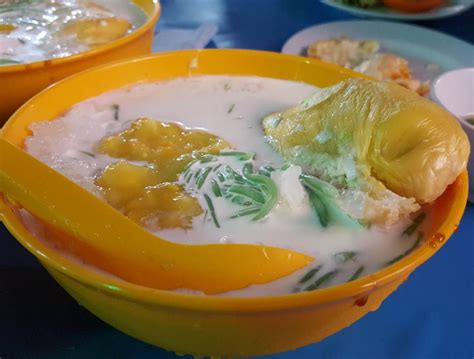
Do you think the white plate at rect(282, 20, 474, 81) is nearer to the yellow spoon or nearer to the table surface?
the table surface

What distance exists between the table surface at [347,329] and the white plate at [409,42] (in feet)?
1.82

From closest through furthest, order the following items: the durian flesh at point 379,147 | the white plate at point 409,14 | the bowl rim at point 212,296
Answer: the bowl rim at point 212,296, the durian flesh at point 379,147, the white plate at point 409,14

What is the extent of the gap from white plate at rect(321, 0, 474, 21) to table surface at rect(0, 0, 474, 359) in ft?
2.63

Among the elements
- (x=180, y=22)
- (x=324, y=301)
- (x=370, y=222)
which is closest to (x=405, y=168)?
(x=370, y=222)

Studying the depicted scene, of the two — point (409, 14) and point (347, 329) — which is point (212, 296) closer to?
point (347, 329)

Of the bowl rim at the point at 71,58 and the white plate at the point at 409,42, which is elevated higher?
the bowl rim at the point at 71,58

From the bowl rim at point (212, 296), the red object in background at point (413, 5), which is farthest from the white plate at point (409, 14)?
the bowl rim at point (212, 296)

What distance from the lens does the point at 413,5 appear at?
1.47 metres

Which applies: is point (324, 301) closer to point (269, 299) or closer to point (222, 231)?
point (269, 299)

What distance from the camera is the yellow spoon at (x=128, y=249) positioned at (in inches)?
19.2

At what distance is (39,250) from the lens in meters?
0.46

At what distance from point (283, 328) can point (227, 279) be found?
0.07m

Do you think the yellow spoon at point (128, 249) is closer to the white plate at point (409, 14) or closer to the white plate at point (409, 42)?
the white plate at point (409, 42)

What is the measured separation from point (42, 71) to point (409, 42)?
919 mm
